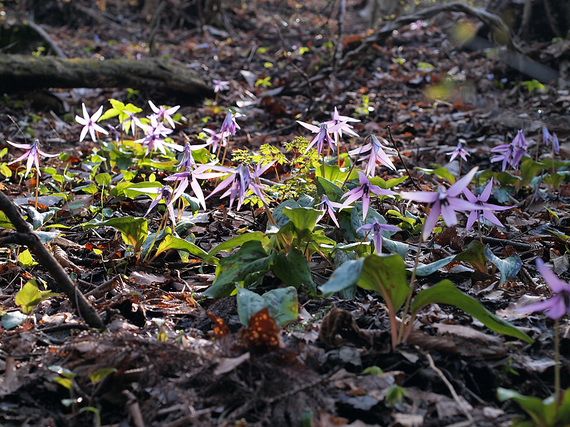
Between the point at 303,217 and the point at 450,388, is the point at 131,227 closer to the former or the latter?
the point at 303,217

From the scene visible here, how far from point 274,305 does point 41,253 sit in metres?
0.73

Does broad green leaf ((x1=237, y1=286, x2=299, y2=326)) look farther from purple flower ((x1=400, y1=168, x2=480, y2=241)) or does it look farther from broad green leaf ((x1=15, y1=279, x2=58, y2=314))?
broad green leaf ((x1=15, y1=279, x2=58, y2=314))

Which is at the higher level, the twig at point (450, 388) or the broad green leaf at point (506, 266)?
the twig at point (450, 388)

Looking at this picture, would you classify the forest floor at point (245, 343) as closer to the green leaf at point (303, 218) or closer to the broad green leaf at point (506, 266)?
the broad green leaf at point (506, 266)

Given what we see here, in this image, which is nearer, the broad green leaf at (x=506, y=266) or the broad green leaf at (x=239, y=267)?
the broad green leaf at (x=239, y=267)

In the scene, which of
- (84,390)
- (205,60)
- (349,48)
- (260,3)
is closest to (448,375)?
(84,390)

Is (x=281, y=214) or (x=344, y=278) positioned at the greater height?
(x=344, y=278)

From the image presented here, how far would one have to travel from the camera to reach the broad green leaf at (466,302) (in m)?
1.25

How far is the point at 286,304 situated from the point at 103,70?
444cm

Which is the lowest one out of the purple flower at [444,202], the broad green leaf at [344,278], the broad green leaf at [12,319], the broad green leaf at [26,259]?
the broad green leaf at [26,259]

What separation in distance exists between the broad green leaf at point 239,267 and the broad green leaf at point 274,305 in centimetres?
15

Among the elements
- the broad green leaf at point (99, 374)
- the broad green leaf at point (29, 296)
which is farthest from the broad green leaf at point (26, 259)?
the broad green leaf at point (99, 374)

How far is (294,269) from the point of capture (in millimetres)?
1715

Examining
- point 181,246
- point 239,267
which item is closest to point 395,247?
point 239,267
